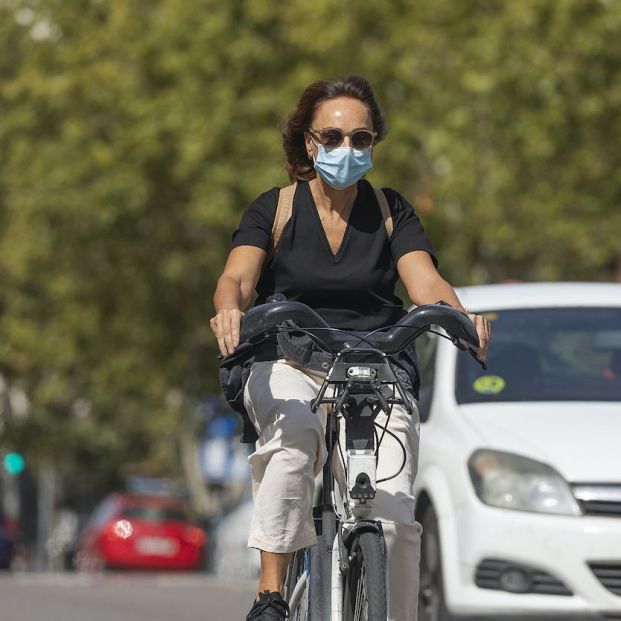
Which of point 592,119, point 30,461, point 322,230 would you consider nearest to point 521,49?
point 592,119

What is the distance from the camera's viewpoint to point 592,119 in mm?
23609

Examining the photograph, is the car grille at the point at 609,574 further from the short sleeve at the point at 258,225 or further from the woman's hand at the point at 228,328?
the woman's hand at the point at 228,328

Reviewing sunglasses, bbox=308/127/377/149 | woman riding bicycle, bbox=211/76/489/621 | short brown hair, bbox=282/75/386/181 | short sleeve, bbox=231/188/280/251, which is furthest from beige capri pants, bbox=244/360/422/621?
short brown hair, bbox=282/75/386/181

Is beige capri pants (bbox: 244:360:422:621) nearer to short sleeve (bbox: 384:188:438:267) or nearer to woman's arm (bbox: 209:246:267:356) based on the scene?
woman's arm (bbox: 209:246:267:356)

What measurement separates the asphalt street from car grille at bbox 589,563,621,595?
391 centimetres

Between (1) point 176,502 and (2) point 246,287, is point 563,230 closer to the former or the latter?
(1) point 176,502

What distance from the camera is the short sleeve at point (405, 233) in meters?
6.18

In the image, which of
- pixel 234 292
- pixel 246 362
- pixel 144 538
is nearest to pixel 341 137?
pixel 234 292

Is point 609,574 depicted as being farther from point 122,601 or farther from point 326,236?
point 122,601

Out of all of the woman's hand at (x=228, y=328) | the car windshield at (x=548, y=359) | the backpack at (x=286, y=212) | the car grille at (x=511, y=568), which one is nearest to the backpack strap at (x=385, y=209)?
the backpack at (x=286, y=212)

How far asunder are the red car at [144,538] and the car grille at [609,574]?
816 inches

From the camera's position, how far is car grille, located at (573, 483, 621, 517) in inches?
326

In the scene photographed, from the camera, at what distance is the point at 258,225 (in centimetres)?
615

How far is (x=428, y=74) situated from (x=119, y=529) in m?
7.90
